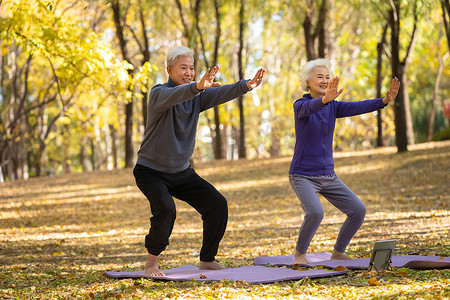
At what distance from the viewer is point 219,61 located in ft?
101

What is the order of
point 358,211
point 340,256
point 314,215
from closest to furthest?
point 314,215 < point 358,211 < point 340,256

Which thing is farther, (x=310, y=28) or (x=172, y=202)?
(x=310, y=28)

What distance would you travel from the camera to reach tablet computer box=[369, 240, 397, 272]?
494 cm

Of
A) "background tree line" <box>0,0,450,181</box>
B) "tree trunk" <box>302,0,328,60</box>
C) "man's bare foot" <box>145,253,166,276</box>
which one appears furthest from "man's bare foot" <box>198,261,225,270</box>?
"tree trunk" <box>302,0,328,60</box>

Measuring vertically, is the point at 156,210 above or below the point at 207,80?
below

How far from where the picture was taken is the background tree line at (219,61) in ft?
36.1

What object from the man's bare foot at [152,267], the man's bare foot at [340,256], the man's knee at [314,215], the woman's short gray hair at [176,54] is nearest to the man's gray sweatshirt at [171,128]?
the woman's short gray hair at [176,54]

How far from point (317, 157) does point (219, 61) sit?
25467 mm

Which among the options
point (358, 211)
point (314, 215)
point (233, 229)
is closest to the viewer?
point (314, 215)

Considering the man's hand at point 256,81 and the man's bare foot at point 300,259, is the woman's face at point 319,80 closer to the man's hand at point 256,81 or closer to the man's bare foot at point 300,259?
the man's hand at point 256,81

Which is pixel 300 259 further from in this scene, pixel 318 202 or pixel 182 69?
pixel 182 69

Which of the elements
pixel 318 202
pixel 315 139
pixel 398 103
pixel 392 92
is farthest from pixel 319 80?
pixel 398 103

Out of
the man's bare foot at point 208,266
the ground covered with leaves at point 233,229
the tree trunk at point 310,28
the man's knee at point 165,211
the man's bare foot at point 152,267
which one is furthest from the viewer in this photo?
the tree trunk at point 310,28

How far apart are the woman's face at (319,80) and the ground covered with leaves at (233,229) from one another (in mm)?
1808
